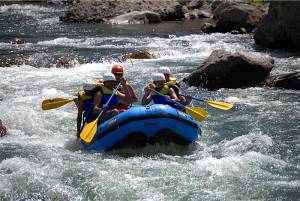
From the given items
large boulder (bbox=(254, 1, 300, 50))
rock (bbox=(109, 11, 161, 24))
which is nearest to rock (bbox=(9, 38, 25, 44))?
rock (bbox=(109, 11, 161, 24))

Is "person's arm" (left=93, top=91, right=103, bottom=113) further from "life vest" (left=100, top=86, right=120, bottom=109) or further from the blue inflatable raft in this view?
the blue inflatable raft

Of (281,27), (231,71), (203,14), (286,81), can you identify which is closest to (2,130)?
(231,71)

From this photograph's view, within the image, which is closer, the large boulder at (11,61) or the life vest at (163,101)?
the life vest at (163,101)

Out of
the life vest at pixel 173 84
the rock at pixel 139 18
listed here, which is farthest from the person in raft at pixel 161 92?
the rock at pixel 139 18

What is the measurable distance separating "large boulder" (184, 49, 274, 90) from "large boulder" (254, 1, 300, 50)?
4.32 meters

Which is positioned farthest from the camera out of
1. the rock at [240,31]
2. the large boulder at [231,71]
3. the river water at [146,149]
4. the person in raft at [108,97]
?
the rock at [240,31]

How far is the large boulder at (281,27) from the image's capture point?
655 inches

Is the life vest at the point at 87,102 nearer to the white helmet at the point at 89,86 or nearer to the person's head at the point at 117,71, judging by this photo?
the white helmet at the point at 89,86

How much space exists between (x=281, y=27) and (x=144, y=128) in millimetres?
10172

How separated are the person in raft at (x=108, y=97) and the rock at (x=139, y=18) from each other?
1634 centimetres

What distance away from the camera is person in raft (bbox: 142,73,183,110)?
8.84 metres

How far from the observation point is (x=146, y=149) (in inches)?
324

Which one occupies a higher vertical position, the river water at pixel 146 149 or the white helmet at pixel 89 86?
the white helmet at pixel 89 86

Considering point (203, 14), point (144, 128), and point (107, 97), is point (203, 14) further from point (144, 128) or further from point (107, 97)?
point (144, 128)
